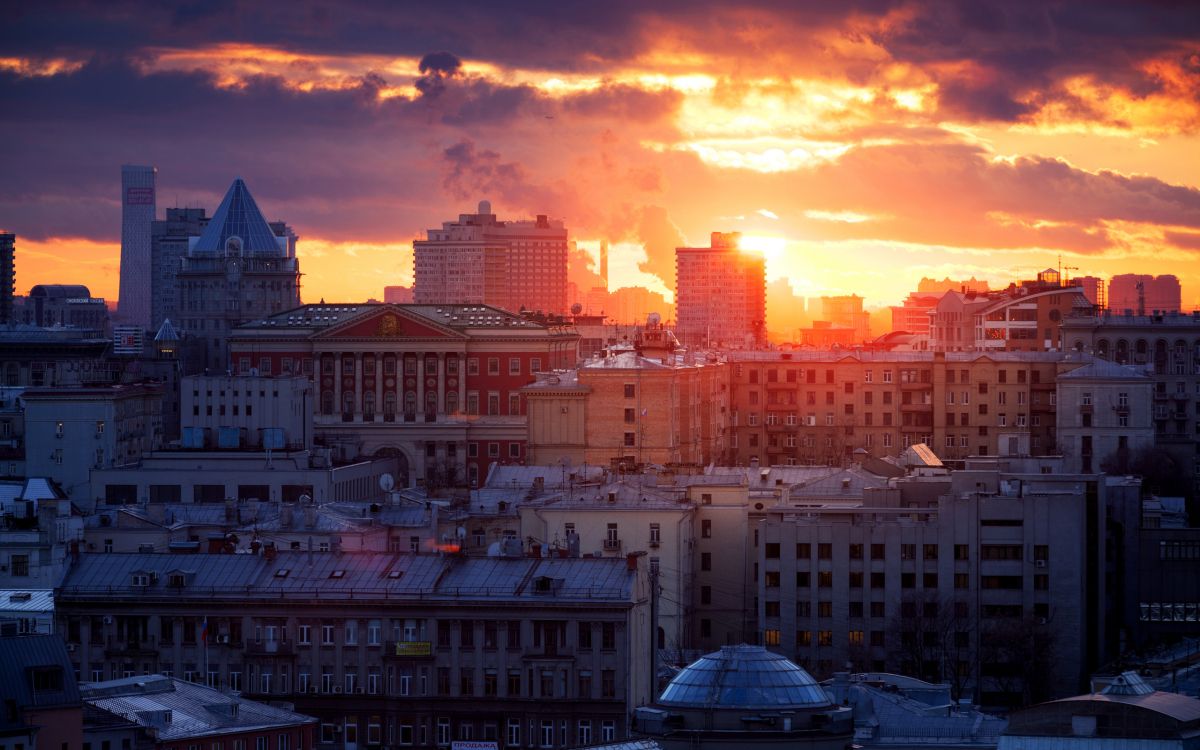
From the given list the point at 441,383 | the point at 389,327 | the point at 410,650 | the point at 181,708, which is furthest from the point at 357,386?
the point at 181,708

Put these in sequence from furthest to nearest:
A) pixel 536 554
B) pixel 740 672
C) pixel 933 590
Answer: pixel 933 590 < pixel 536 554 < pixel 740 672

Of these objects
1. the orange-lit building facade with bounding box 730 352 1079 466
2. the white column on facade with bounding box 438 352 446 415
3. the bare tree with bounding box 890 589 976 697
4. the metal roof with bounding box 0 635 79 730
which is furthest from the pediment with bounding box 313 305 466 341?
the metal roof with bounding box 0 635 79 730

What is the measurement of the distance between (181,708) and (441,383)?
110 metres

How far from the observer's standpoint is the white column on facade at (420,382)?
186250 millimetres

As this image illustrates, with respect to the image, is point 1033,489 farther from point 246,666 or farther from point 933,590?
point 246,666

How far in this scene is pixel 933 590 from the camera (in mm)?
104562

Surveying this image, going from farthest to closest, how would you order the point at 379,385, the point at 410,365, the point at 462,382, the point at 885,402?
the point at 410,365, the point at 379,385, the point at 462,382, the point at 885,402

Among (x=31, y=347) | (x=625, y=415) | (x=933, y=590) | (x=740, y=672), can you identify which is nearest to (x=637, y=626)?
(x=933, y=590)

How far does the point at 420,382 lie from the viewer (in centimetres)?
18738

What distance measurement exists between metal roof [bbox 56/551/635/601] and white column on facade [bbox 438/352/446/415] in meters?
91.2

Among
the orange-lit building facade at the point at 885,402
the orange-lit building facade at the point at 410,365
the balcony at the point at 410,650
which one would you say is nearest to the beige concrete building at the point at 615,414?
the orange-lit building facade at the point at 885,402

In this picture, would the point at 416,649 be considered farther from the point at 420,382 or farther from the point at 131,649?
the point at 420,382

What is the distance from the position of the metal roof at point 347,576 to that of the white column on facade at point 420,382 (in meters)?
91.6

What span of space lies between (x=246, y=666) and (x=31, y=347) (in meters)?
107
